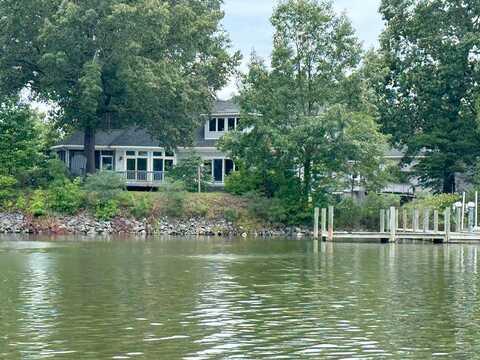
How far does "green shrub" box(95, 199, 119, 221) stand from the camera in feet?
203

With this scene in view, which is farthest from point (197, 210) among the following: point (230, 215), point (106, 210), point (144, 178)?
point (144, 178)

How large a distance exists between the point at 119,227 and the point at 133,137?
16215 millimetres

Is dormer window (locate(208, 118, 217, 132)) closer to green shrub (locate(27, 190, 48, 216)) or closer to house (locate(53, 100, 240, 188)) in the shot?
house (locate(53, 100, 240, 188))

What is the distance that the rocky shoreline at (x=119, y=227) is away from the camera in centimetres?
6031

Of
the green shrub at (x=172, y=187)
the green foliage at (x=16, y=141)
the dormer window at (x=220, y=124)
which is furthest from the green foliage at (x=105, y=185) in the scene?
the dormer window at (x=220, y=124)

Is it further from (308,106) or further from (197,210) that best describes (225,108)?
(197,210)

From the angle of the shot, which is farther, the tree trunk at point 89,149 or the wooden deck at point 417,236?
the tree trunk at point 89,149

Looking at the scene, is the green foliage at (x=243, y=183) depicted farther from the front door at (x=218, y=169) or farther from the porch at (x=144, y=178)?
the front door at (x=218, y=169)

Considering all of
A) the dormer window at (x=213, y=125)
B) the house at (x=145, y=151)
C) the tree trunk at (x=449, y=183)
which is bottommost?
the tree trunk at (x=449, y=183)

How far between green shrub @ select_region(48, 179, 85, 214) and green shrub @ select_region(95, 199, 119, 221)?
4.04ft

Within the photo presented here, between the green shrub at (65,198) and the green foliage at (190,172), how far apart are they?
867 cm

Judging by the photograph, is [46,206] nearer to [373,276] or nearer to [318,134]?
[318,134]

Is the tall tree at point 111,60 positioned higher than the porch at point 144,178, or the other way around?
the tall tree at point 111,60

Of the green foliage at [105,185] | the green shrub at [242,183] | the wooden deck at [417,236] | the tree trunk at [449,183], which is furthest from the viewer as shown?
the tree trunk at [449,183]
